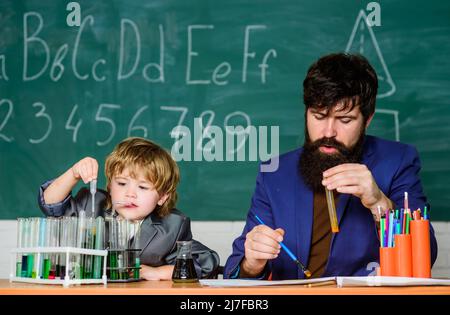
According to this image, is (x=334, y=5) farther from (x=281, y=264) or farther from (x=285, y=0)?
(x=281, y=264)

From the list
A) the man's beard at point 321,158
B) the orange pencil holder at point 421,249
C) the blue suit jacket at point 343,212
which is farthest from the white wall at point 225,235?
the orange pencil holder at point 421,249

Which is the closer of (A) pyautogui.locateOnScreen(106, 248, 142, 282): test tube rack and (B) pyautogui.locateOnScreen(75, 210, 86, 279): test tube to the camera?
(B) pyautogui.locateOnScreen(75, 210, 86, 279): test tube

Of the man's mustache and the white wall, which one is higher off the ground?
the man's mustache

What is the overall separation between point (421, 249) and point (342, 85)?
97 centimetres

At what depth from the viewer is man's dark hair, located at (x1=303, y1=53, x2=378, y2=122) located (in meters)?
2.78

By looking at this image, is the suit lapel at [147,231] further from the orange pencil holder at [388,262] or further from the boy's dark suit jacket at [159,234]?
the orange pencil holder at [388,262]

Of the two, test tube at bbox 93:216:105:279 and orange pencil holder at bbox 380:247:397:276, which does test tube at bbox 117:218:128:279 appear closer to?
test tube at bbox 93:216:105:279

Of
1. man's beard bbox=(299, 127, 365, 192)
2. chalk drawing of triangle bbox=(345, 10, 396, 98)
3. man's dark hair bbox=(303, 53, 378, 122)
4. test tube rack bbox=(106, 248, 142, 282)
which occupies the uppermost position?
chalk drawing of triangle bbox=(345, 10, 396, 98)

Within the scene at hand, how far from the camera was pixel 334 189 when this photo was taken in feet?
8.49

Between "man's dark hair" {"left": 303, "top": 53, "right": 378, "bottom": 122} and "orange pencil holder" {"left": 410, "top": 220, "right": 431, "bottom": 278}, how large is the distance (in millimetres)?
879

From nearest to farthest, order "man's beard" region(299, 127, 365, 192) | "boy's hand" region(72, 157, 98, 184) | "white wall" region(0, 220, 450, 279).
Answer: "boy's hand" region(72, 157, 98, 184), "man's beard" region(299, 127, 365, 192), "white wall" region(0, 220, 450, 279)

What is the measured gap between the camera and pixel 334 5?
12.4 ft

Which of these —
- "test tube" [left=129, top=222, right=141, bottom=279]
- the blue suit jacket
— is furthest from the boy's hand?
the blue suit jacket
